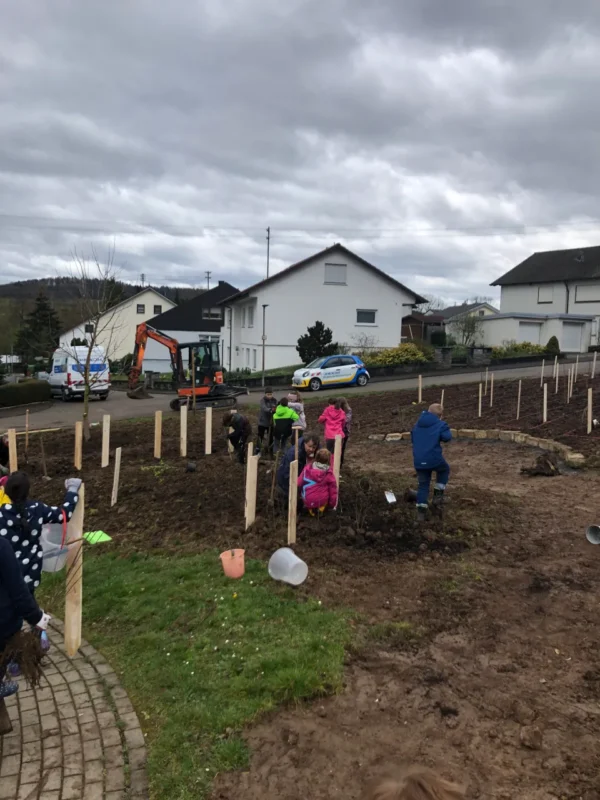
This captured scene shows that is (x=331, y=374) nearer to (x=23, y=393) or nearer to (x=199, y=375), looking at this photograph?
(x=199, y=375)

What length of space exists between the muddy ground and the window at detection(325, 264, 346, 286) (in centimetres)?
3078

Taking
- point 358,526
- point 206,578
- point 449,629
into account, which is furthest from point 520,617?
point 206,578

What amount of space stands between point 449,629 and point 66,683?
121 inches

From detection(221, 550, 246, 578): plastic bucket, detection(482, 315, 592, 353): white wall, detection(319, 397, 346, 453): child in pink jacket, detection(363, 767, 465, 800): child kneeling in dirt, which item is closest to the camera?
detection(363, 767, 465, 800): child kneeling in dirt

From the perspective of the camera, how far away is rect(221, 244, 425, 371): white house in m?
39.9

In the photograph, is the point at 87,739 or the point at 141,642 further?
the point at 141,642

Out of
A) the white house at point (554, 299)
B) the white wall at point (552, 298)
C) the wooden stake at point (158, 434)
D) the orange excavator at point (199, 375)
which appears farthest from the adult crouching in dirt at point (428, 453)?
the white wall at point (552, 298)

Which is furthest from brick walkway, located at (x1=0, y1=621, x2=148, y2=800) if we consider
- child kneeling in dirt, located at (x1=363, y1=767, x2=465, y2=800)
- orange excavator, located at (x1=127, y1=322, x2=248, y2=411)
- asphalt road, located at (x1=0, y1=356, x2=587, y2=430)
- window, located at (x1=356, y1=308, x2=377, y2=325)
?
window, located at (x1=356, y1=308, x2=377, y2=325)

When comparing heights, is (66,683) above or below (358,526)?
below

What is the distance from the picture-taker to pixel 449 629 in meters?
5.09

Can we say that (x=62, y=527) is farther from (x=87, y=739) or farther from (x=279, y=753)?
(x=279, y=753)

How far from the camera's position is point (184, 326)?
56375 mm

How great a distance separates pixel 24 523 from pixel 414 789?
3.51 m

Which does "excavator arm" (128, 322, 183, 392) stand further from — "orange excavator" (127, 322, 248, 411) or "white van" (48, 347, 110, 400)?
"white van" (48, 347, 110, 400)
